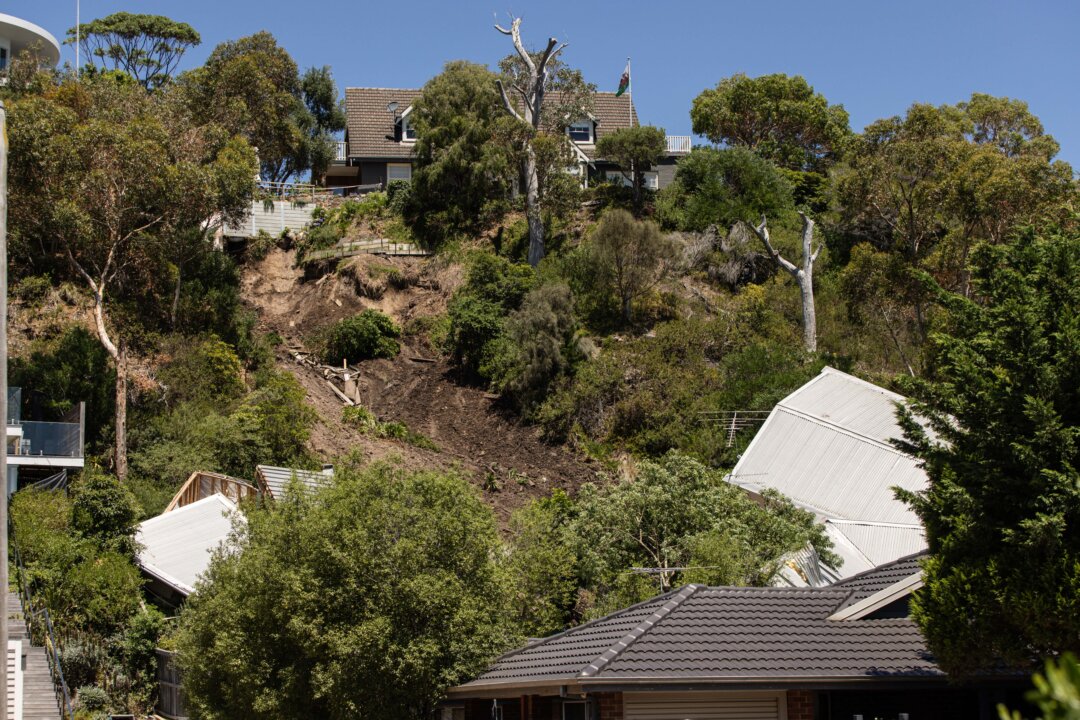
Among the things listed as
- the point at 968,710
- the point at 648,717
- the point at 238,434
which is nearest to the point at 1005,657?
the point at 968,710

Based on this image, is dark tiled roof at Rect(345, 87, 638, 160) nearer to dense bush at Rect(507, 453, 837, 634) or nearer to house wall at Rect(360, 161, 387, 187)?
house wall at Rect(360, 161, 387, 187)

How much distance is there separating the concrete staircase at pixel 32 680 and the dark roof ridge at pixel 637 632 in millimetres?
10979

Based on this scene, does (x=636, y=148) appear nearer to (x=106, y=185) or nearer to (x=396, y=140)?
(x=396, y=140)

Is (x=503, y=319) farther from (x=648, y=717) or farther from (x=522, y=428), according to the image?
(x=648, y=717)

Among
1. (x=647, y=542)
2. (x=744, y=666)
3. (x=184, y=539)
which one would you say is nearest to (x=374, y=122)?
(x=184, y=539)

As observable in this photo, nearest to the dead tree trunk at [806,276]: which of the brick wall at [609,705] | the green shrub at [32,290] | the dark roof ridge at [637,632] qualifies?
the green shrub at [32,290]

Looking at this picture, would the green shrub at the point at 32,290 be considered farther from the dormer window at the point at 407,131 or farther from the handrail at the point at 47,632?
the dormer window at the point at 407,131

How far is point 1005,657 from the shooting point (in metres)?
15.0

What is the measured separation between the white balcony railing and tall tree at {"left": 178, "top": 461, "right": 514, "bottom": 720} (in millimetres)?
47757

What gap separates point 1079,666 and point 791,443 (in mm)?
33102

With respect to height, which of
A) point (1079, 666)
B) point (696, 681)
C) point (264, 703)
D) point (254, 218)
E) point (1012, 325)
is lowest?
point (264, 703)

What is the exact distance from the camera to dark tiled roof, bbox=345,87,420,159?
6469 centimetres

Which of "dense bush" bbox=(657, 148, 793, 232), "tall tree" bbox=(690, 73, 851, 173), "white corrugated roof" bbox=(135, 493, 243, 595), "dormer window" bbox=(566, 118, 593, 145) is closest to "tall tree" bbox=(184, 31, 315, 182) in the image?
"dormer window" bbox=(566, 118, 593, 145)

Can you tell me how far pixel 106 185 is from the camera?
37656 mm
